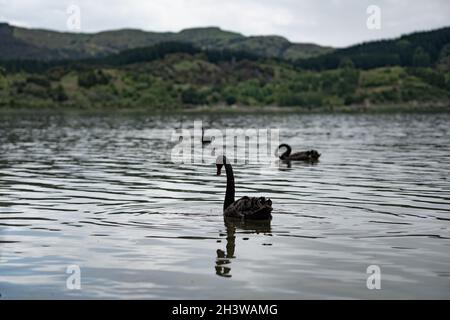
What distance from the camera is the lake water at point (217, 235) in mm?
10930

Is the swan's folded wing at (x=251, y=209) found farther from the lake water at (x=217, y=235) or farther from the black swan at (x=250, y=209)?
the lake water at (x=217, y=235)

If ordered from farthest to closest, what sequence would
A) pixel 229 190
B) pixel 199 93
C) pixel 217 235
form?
pixel 199 93 → pixel 229 190 → pixel 217 235

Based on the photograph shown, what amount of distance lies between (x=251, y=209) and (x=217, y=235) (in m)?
1.49

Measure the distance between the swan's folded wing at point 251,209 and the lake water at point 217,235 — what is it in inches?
9.6

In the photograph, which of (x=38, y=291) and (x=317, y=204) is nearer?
(x=38, y=291)

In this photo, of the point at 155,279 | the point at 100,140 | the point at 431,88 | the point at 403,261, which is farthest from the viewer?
the point at 431,88

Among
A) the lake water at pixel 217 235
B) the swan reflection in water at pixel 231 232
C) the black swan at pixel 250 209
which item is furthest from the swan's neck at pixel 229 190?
the swan reflection in water at pixel 231 232

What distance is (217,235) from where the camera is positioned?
1488cm

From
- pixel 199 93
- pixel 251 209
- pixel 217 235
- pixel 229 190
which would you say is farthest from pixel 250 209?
pixel 199 93

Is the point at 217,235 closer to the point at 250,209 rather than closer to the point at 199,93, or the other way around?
the point at 250,209

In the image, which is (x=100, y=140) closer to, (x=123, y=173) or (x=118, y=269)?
(x=123, y=173)

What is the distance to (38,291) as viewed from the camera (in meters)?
10.6

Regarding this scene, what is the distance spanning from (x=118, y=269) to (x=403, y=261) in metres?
4.68
